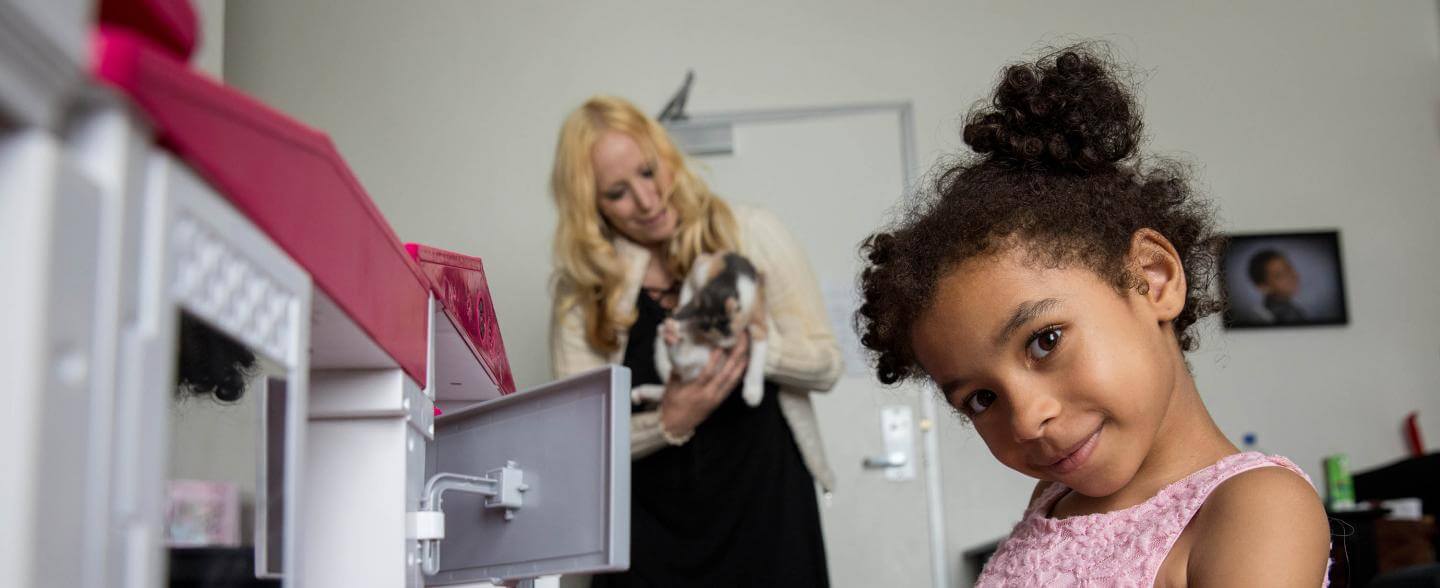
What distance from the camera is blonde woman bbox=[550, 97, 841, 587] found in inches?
84.4

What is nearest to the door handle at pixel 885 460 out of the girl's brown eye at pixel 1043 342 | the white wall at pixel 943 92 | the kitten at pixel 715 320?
the white wall at pixel 943 92

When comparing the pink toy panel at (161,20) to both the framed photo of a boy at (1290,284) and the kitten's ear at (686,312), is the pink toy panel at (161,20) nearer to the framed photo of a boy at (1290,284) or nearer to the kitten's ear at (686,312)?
the kitten's ear at (686,312)

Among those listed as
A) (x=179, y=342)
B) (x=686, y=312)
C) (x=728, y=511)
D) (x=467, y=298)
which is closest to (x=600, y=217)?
(x=686, y=312)

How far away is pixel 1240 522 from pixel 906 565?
252 centimetres

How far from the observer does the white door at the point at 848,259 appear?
335cm

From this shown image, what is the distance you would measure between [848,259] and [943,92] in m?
0.62

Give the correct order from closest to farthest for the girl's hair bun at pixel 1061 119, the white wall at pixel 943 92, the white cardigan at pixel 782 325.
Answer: the girl's hair bun at pixel 1061 119, the white cardigan at pixel 782 325, the white wall at pixel 943 92

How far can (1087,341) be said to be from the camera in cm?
100

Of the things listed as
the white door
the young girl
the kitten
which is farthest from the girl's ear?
the white door

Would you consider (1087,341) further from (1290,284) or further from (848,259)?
(1290,284)

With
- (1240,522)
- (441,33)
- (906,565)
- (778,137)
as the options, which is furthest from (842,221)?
(1240,522)

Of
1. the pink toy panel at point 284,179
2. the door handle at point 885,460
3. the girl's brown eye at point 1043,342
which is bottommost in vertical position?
the door handle at point 885,460

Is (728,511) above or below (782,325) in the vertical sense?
below

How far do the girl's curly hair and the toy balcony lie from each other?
443 mm
